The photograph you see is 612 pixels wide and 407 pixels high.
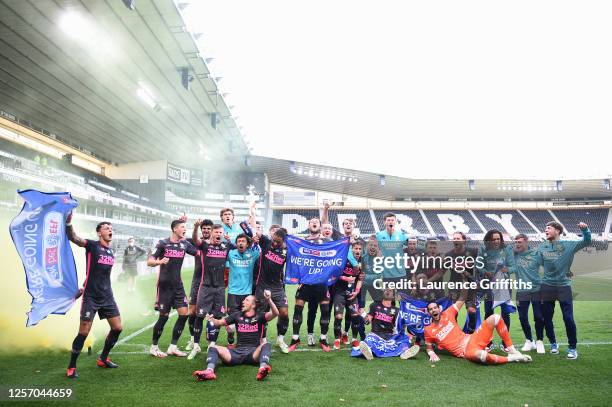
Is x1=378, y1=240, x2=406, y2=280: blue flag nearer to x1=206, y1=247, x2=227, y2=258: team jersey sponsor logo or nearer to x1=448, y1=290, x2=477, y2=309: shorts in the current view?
x1=448, y1=290, x2=477, y2=309: shorts

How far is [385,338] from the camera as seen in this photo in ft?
20.6

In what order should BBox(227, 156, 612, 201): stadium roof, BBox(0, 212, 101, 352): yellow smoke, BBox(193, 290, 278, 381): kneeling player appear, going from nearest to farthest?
BBox(193, 290, 278, 381): kneeling player
BBox(0, 212, 101, 352): yellow smoke
BBox(227, 156, 612, 201): stadium roof

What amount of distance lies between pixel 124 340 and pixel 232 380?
336 cm

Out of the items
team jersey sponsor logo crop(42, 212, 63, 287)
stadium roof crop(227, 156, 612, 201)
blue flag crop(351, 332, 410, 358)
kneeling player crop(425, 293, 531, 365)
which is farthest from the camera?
stadium roof crop(227, 156, 612, 201)

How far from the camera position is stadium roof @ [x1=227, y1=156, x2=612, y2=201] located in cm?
3397

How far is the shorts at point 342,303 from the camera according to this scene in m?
6.63

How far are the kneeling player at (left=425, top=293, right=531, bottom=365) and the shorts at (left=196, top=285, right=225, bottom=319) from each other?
3123 mm

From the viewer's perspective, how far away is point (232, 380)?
16.0ft

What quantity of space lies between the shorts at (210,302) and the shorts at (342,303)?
1.81 metres

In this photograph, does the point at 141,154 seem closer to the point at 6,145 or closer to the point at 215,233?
the point at 6,145

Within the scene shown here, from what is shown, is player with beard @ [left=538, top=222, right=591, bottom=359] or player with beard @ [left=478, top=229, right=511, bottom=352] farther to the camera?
player with beard @ [left=478, top=229, right=511, bottom=352]

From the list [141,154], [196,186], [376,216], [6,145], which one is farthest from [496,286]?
[376,216]

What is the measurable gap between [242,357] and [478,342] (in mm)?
3281

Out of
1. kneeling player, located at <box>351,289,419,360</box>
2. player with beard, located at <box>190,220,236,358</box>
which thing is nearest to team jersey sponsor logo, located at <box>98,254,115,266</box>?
player with beard, located at <box>190,220,236,358</box>
